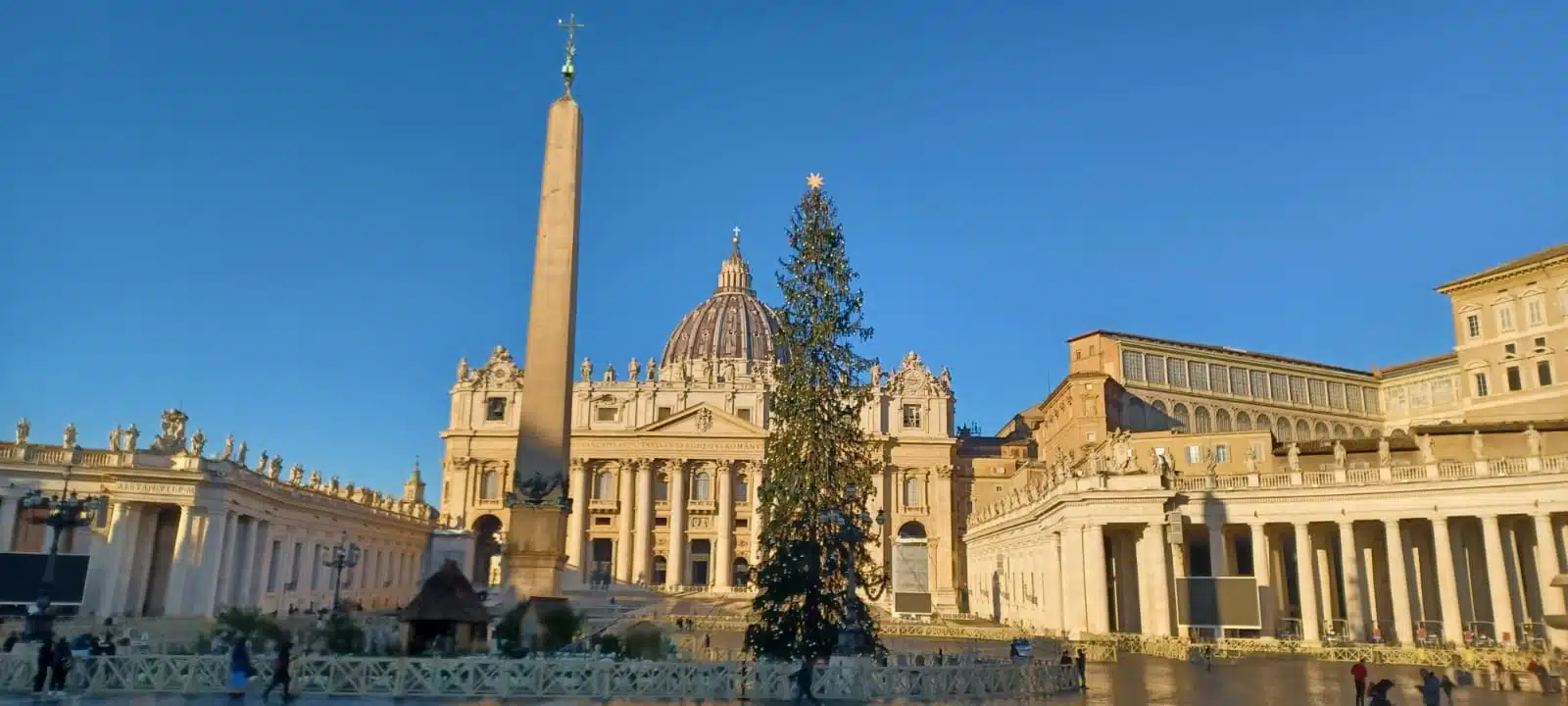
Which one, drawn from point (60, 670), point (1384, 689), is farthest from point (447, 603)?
point (1384, 689)

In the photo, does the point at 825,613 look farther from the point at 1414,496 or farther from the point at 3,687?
the point at 1414,496

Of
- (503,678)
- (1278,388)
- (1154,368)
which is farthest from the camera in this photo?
(1278,388)

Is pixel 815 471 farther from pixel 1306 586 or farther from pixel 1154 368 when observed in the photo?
pixel 1154 368

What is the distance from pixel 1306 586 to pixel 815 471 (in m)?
21.2

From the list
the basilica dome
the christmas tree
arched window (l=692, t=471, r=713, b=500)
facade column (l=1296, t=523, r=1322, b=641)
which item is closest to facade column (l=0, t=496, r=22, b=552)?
the christmas tree

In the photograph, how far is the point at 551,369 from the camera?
21.1 meters

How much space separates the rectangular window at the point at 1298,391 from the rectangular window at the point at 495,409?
59732 millimetres

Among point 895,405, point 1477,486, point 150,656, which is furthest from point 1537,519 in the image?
point 895,405

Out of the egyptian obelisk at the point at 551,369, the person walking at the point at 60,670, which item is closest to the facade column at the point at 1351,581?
the egyptian obelisk at the point at 551,369

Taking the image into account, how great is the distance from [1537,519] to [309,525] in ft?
166

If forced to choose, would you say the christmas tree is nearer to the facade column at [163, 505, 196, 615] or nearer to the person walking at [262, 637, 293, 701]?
the person walking at [262, 637, 293, 701]

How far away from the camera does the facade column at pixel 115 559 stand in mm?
38156

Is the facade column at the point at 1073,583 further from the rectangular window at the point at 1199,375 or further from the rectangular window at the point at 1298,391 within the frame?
the rectangular window at the point at 1298,391

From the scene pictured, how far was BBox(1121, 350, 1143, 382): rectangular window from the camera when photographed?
204ft
